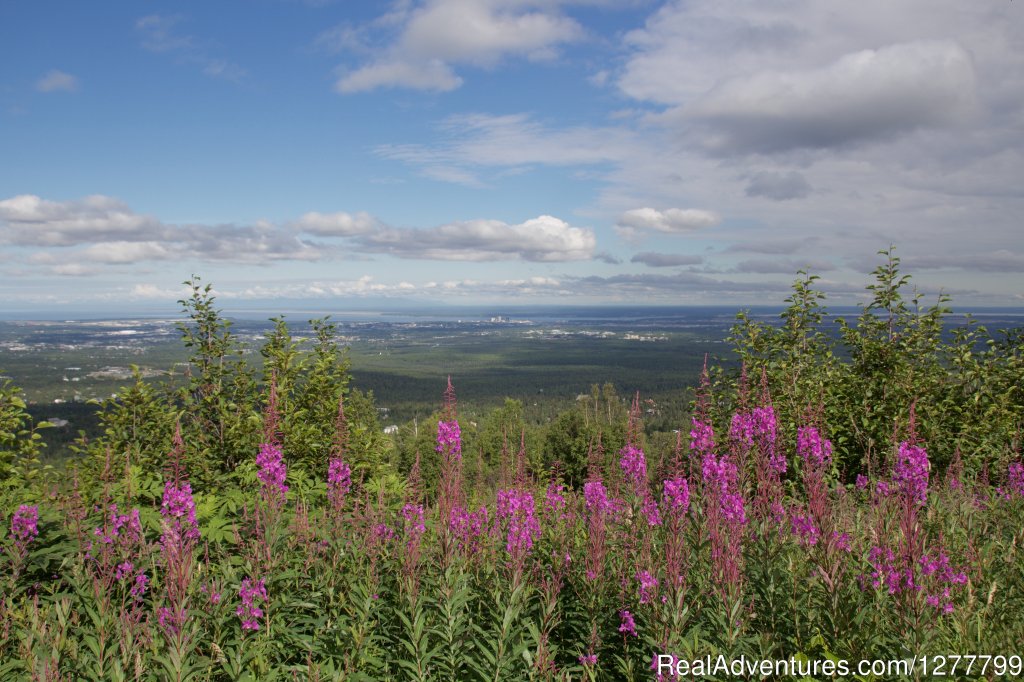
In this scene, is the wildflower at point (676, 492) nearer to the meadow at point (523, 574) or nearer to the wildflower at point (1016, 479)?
the meadow at point (523, 574)

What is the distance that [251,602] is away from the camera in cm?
379

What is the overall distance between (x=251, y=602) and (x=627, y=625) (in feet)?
8.44

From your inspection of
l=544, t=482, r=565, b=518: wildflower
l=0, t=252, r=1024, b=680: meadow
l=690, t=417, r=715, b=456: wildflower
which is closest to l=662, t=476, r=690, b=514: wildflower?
Result: l=0, t=252, r=1024, b=680: meadow

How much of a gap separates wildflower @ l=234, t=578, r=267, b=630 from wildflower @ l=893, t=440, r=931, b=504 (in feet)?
13.8

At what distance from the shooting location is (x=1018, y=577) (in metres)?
4.68

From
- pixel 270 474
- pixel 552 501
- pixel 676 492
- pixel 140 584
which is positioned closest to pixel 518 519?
pixel 676 492

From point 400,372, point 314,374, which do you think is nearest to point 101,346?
point 400,372

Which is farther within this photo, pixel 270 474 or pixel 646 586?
pixel 270 474

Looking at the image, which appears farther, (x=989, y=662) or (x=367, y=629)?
(x=367, y=629)

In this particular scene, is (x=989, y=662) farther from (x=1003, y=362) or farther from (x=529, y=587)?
(x=1003, y=362)

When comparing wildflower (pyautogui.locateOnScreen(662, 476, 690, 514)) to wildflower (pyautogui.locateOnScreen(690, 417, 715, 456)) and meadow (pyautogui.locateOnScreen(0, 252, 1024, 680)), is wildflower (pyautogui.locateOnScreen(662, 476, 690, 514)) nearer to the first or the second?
meadow (pyautogui.locateOnScreen(0, 252, 1024, 680))

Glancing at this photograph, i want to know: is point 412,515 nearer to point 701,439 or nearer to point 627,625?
point 627,625

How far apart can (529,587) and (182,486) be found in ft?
9.45

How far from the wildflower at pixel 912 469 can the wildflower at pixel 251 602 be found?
4217 mm
